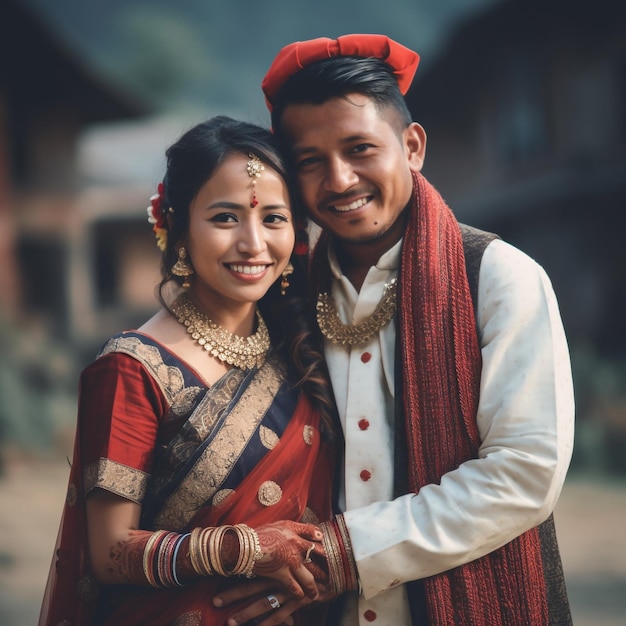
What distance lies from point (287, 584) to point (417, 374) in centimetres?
72

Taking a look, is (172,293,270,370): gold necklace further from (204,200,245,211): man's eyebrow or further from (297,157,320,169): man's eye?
(297,157,320,169): man's eye

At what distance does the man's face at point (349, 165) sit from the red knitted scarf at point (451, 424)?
0.25 meters

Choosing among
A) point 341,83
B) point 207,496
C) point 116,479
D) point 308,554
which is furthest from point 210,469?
point 341,83

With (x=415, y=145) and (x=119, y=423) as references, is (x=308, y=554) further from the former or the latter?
(x=415, y=145)

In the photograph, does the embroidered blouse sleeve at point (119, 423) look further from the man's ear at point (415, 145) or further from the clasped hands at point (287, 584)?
the man's ear at point (415, 145)

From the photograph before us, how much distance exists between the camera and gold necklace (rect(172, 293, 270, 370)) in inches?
100

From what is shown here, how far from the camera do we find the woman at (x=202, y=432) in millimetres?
2270

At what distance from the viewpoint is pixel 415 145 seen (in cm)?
281

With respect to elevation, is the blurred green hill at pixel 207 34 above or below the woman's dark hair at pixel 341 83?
above

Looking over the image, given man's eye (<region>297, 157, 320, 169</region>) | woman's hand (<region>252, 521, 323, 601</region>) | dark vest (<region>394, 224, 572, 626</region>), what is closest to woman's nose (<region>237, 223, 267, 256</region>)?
man's eye (<region>297, 157, 320, 169</region>)

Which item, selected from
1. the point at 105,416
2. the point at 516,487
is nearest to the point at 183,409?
the point at 105,416

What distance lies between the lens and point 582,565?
7625 millimetres

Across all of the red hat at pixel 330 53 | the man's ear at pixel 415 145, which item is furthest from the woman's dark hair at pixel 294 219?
the man's ear at pixel 415 145

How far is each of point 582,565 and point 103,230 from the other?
1344cm
